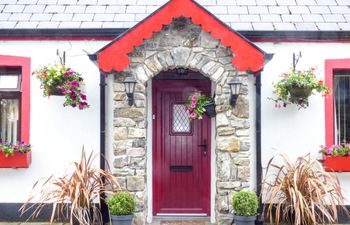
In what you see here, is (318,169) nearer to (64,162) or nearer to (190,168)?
(190,168)

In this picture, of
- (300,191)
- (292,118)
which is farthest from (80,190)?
(292,118)

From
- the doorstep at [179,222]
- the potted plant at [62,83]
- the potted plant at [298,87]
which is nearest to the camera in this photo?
the potted plant at [298,87]

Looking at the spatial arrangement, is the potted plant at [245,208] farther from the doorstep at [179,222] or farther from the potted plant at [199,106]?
the potted plant at [199,106]

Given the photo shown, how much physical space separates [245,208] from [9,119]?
4174 mm

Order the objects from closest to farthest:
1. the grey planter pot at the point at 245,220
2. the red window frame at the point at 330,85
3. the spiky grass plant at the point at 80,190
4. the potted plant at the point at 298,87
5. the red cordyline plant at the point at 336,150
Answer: the grey planter pot at the point at 245,220 < the spiky grass plant at the point at 80,190 < the potted plant at the point at 298,87 < the red cordyline plant at the point at 336,150 < the red window frame at the point at 330,85

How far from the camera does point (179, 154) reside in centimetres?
771

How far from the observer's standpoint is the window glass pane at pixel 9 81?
23.9 ft

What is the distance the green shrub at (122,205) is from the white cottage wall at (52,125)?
1.10 meters

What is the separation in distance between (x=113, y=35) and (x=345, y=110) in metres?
4.07

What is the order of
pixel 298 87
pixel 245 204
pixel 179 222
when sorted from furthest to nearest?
pixel 179 222 < pixel 298 87 < pixel 245 204

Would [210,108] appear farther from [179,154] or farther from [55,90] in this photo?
[55,90]

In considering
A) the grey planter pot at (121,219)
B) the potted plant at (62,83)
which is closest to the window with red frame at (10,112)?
the potted plant at (62,83)

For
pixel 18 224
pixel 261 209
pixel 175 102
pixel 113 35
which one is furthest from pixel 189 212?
pixel 113 35

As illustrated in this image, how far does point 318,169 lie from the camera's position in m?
6.89
